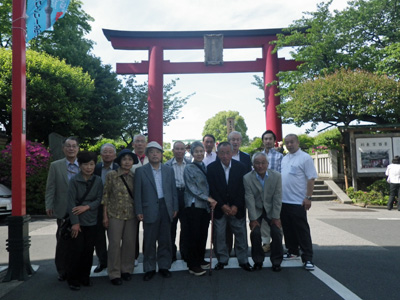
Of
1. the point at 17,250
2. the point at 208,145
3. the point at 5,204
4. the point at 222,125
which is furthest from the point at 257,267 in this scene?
the point at 222,125

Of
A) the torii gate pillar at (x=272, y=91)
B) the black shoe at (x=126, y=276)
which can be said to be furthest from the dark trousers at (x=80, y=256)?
the torii gate pillar at (x=272, y=91)

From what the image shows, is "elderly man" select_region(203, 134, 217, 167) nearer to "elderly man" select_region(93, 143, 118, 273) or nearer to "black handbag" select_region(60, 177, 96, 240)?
"elderly man" select_region(93, 143, 118, 273)

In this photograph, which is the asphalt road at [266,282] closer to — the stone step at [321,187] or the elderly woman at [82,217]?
the elderly woman at [82,217]

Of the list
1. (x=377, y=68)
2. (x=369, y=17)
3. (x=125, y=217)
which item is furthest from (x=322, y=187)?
(x=125, y=217)

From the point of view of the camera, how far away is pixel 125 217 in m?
4.06

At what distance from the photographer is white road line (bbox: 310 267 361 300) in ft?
11.1

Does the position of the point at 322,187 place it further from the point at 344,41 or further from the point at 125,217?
the point at 125,217

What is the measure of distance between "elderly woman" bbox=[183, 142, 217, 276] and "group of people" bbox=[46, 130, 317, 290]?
13 mm

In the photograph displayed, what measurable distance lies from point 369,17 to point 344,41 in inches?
86.6

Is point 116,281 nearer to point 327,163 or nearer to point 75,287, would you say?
point 75,287

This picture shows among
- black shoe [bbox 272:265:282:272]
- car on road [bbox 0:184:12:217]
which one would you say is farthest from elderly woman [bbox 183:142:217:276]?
car on road [bbox 0:184:12:217]

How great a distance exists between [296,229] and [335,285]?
38.0 inches

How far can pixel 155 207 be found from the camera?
13.7 feet

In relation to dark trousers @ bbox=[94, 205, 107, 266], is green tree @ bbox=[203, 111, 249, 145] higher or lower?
higher
